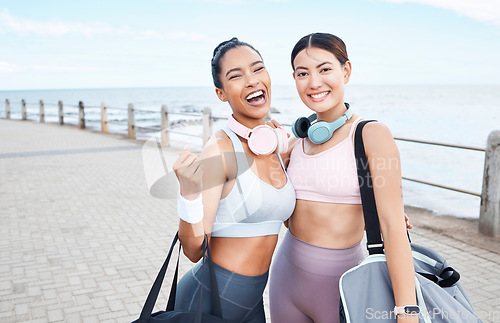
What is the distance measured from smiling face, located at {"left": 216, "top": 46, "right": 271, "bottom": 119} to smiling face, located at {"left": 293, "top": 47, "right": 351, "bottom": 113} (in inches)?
6.3

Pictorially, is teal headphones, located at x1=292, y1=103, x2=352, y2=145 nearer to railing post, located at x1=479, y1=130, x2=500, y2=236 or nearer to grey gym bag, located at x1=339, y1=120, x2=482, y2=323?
grey gym bag, located at x1=339, y1=120, x2=482, y2=323

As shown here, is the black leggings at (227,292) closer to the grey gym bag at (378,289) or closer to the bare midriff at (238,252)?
the bare midriff at (238,252)

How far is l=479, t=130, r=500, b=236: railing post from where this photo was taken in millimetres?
5090

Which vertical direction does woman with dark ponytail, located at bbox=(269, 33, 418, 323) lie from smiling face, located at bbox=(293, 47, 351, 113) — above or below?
→ below

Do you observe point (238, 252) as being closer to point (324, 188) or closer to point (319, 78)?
point (324, 188)

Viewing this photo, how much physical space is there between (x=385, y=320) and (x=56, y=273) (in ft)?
12.5

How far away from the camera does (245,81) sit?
6.18 feet

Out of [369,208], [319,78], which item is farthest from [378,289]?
[319,78]

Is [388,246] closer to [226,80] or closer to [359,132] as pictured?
[359,132]

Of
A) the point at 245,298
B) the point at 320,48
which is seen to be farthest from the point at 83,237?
the point at 320,48

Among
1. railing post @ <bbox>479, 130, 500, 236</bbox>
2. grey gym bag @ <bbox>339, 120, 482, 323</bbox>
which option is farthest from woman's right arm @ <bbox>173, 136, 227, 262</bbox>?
railing post @ <bbox>479, 130, 500, 236</bbox>

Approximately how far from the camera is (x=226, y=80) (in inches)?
75.4

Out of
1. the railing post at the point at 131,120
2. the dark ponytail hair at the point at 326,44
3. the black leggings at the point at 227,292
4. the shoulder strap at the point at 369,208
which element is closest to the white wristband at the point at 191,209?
Answer: the black leggings at the point at 227,292

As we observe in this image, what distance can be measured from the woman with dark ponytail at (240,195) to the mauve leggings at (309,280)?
0.13m
